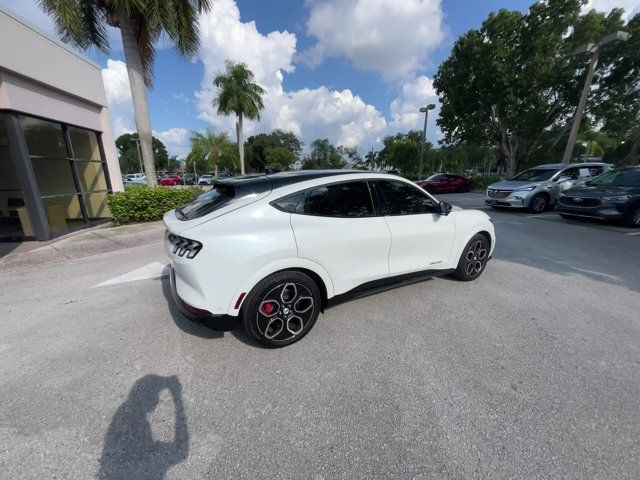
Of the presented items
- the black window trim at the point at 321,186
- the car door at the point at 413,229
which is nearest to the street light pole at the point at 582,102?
the car door at the point at 413,229

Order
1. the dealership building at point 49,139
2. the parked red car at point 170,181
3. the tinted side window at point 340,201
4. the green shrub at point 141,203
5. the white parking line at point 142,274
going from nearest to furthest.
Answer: the tinted side window at point 340,201 → the white parking line at point 142,274 → the dealership building at point 49,139 → the green shrub at point 141,203 → the parked red car at point 170,181

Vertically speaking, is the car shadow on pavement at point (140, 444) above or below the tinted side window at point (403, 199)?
below

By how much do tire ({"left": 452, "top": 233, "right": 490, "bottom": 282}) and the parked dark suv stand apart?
5.79 metres

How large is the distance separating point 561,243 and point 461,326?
15.9 ft

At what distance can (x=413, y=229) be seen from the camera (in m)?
3.17

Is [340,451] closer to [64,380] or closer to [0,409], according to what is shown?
[64,380]

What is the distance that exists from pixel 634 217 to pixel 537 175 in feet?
11.3

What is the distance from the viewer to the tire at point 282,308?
240cm

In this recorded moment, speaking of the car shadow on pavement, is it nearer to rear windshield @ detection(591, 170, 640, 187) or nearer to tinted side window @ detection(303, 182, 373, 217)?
tinted side window @ detection(303, 182, 373, 217)

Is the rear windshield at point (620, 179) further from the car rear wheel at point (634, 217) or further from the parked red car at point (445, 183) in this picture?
the parked red car at point (445, 183)

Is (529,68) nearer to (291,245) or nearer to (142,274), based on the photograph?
(291,245)

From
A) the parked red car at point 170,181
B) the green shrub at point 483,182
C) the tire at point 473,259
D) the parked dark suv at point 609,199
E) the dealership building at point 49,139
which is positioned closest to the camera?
the tire at point 473,259

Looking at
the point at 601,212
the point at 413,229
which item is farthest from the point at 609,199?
the point at 413,229

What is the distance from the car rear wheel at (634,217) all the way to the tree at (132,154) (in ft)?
241
